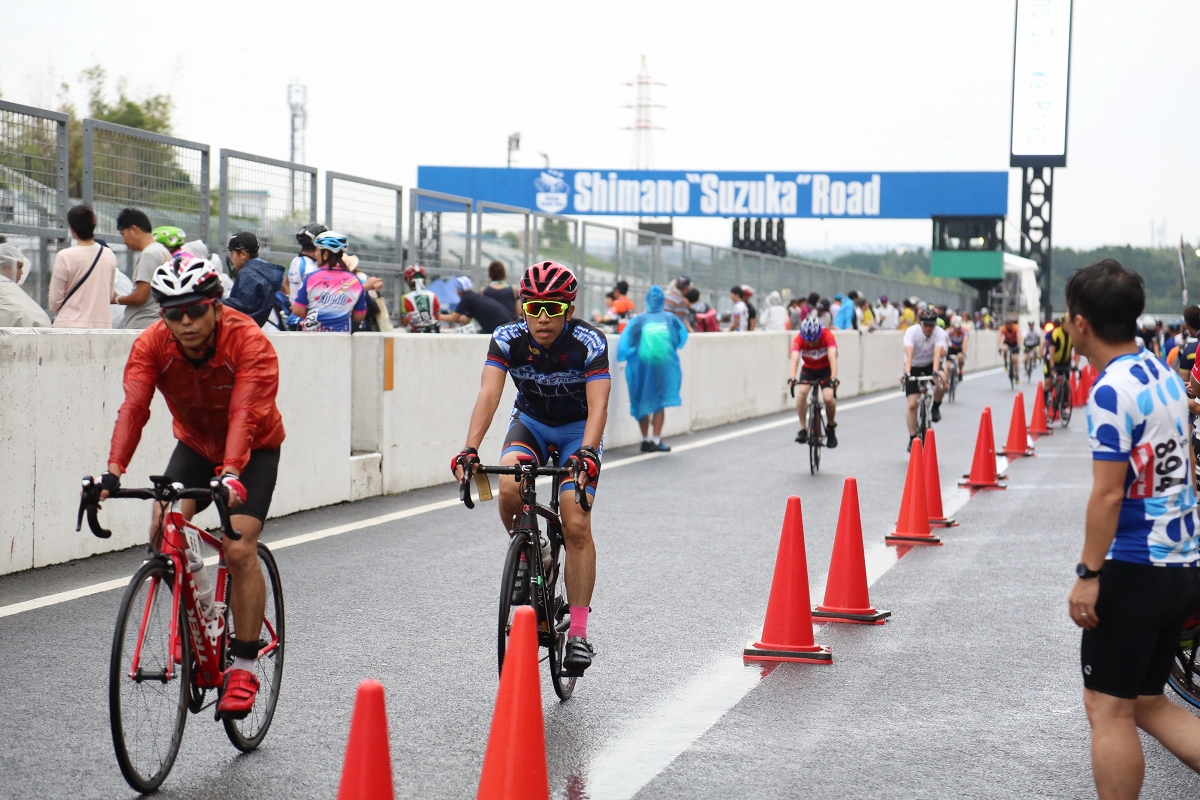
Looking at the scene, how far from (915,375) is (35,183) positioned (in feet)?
37.7

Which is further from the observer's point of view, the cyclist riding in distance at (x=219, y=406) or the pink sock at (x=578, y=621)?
the pink sock at (x=578, y=621)

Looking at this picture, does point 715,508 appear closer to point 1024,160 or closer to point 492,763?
point 492,763

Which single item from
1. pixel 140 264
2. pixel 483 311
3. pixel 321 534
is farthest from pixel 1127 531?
pixel 483 311

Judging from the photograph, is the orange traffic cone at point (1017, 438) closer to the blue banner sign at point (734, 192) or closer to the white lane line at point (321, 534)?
the white lane line at point (321, 534)

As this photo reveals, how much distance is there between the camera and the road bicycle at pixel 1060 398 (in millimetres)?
23719

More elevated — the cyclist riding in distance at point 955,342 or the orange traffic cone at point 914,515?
the cyclist riding in distance at point 955,342

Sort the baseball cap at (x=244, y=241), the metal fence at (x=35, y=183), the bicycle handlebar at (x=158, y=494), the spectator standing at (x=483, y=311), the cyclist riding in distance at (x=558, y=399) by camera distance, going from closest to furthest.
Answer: the bicycle handlebar at (x=158, y=494), the cyclist riding in distance at (x=558, y=399), the metal fence at (x=35, y=183), the baseball cap at (x=244, y=241), the spectator standing at (x=483, y=311)

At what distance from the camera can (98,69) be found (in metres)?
53.9

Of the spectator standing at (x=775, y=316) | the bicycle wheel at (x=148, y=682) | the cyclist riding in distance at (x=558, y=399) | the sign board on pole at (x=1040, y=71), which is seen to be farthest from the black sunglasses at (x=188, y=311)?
the sign board on pole at (x=1040, y=71)

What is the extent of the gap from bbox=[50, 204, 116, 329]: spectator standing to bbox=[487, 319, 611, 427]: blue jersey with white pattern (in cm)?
540

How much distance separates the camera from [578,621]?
6.09 m

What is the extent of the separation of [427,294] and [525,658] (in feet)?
39.7

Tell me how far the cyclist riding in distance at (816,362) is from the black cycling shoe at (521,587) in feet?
35.0

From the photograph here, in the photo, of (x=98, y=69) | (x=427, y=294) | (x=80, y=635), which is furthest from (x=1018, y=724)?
(x=98, y=69)
